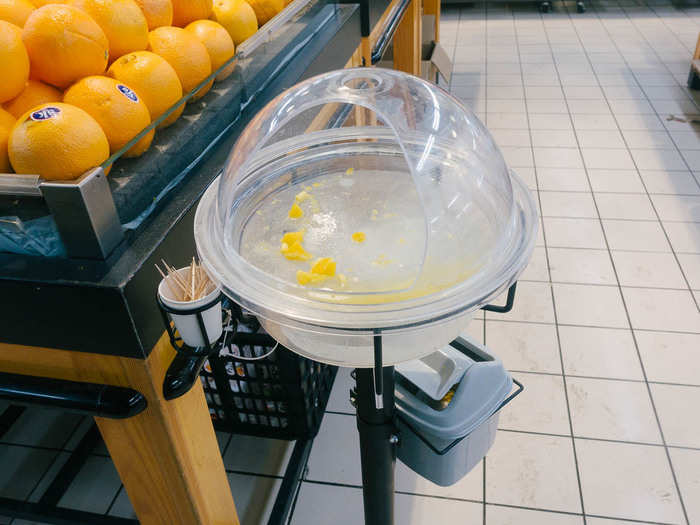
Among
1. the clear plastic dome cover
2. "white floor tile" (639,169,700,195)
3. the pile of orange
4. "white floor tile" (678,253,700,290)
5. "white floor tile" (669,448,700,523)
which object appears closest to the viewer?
the clear plastic dome cover

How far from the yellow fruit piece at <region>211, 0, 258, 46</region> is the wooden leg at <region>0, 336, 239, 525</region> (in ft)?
2.81

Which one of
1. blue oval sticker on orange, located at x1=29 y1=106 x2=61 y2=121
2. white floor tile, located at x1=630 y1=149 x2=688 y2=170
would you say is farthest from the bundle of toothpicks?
white floor tile, located at x1=630 y1=149 x2=688 y2=170

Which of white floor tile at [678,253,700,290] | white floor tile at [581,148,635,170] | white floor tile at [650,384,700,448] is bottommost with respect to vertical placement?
white floor tile at [581,148,635,170]

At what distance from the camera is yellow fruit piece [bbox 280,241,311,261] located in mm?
931

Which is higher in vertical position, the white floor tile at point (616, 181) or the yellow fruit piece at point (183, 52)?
the yellow fruit piece at point (183, 52)

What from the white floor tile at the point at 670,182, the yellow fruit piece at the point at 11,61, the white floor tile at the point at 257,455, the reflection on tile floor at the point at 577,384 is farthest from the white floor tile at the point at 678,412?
the yellow fruit piece at the point at 11,61

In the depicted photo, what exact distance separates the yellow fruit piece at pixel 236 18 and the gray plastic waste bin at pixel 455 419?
963 mm

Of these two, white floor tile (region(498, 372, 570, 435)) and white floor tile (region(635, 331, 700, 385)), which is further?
white floor tile (region(635, 331, 700, 385))

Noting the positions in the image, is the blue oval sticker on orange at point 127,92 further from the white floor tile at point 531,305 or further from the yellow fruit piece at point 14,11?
the white floor tile at point 531,305

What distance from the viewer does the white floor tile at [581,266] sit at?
9.61ft

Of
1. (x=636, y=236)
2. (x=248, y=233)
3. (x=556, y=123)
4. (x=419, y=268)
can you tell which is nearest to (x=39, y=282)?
(x=248, y=233)

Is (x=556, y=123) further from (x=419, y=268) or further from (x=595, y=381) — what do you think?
(x=419, y=268)

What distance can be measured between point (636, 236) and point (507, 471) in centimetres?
181

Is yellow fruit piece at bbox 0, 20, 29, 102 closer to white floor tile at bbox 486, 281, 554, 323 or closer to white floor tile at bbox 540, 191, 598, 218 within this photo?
white floor tile at bbox 486, 281, 554, 323
